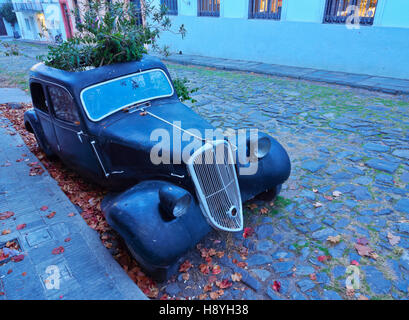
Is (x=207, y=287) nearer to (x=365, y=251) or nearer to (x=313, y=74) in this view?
(x=365, y=251)

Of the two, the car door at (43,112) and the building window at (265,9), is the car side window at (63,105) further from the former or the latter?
the building window at (265,9)

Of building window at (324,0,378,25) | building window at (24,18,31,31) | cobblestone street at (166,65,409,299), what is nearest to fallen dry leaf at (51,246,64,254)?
cobblestone street at (166,65,409,299)

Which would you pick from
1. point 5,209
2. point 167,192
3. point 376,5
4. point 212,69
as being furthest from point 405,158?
point 212,69

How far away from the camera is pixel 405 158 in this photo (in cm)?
524

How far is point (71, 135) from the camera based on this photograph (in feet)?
13.7

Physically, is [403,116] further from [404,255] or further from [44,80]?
[44,80]

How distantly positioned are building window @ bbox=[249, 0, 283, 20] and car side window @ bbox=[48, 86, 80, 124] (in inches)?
434

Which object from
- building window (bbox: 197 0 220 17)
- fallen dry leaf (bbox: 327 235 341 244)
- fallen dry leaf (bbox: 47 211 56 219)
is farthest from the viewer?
building window (bbox: 197 0 220 17)

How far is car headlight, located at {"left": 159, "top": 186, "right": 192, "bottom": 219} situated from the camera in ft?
9.06

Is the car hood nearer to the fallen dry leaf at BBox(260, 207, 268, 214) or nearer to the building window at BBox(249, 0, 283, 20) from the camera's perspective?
the fallen dry leaf at BBox(260, 207, 268, 214)

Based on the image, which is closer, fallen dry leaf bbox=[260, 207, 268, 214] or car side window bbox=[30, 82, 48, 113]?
fallen dry leaf bbox=[260, 207, 268, 214]

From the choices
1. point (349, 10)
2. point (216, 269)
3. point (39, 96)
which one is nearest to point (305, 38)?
point (349, 10)

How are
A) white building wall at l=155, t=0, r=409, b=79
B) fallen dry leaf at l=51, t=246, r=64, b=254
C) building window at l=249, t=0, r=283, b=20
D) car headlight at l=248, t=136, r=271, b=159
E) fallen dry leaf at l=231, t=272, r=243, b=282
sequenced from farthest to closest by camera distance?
building window at l=249, t=0, r=283, b=20 → white building wall at l=155, t=0, r=409, b=79 → car headlight at l=248, t=136, r=271, b=159 → fallen dry leaf at l=51, t=246, r=64, b=254 → fallen dry leaf at l=231, t=272, r=243, b=282

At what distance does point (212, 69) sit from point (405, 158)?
9.50 m
